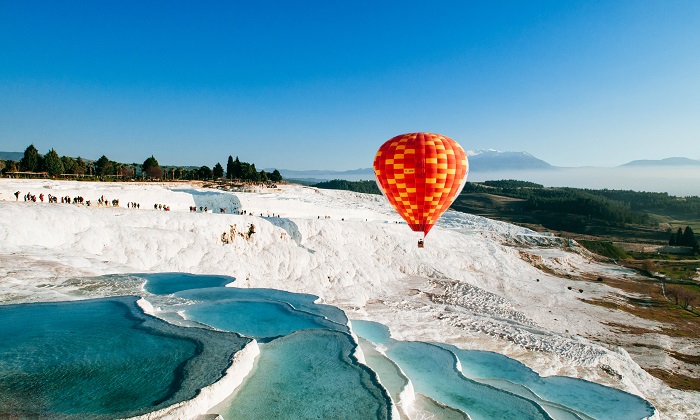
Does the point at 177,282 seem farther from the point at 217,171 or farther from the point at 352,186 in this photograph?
the point at 352,186

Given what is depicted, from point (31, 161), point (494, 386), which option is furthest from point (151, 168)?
point (494, 386)

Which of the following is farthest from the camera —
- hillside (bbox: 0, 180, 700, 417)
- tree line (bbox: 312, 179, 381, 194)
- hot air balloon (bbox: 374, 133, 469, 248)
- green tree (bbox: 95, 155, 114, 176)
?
tree line (bbox: 312, 179, 381, 194)

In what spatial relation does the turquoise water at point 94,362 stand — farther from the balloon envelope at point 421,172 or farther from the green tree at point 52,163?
the green tree at point 52,163

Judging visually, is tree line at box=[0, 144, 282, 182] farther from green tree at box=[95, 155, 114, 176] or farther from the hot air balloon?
the hot air balloon

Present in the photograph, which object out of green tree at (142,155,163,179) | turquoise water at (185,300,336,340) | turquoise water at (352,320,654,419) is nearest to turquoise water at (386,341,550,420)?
turquoise water at (352,320,654,419)

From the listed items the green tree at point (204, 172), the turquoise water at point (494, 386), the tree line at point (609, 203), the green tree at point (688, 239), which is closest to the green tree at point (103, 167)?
the green tree at point (204, 172)

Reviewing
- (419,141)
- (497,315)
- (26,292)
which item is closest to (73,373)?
(26,292)

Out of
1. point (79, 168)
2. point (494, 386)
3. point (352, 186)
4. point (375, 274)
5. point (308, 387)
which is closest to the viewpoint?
point (308, 387)

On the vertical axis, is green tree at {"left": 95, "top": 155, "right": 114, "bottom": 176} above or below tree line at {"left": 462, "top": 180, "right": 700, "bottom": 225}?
above
